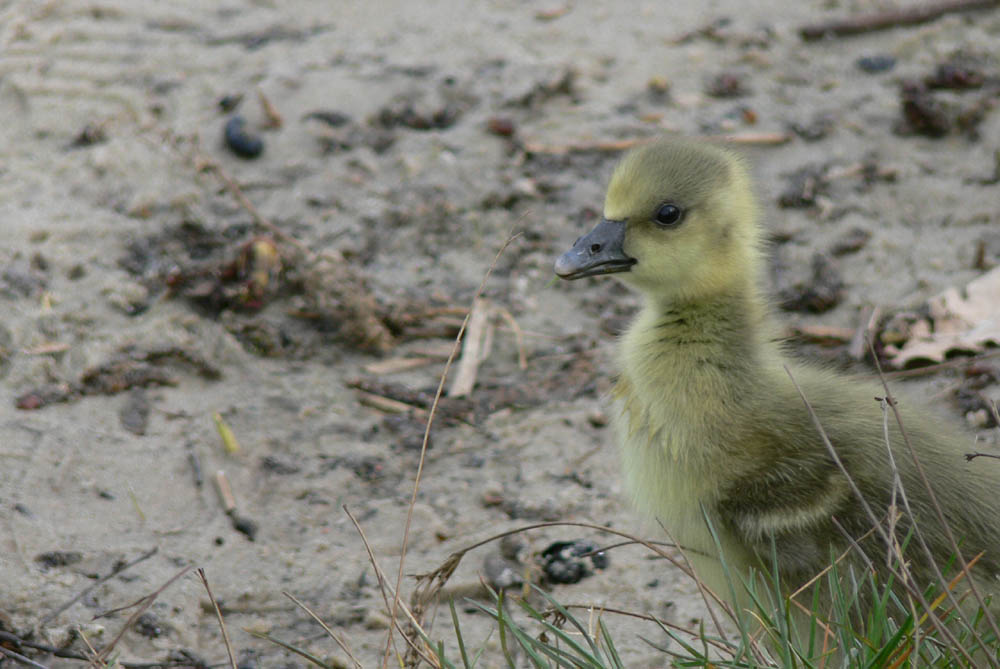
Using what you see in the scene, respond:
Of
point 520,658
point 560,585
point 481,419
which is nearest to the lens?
point 520,658

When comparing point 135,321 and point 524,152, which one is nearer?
point 135,321

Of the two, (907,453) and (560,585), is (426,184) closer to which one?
(560,585)

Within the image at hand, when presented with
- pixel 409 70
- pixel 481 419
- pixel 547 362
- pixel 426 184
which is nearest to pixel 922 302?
pixel 547 362

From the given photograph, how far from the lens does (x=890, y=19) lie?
5.55m

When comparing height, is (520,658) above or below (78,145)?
below

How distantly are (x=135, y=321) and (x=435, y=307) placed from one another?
1073 millimetres

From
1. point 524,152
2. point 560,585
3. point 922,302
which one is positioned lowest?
point 560,585

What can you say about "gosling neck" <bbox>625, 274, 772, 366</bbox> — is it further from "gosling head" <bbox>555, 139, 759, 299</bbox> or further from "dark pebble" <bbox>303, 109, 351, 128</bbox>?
"dark pebble" <bbox>303, 109, 351, 128</bbox>

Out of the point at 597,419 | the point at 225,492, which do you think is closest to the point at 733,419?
the point at 597,419

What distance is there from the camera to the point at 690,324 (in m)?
2.90

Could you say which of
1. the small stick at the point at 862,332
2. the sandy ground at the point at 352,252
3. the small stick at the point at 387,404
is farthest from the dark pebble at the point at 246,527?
the small stick at the point at 862,332

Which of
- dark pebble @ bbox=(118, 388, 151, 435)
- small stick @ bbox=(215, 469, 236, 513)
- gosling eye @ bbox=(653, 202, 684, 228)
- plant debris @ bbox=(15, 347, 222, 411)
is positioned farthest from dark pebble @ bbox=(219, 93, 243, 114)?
gosling eye @ bbox=(653, 202, 684, 228)

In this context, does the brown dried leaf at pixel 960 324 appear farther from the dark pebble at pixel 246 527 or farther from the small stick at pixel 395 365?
the dark pebble at pixel 246 527

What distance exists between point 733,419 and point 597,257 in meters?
0.58
